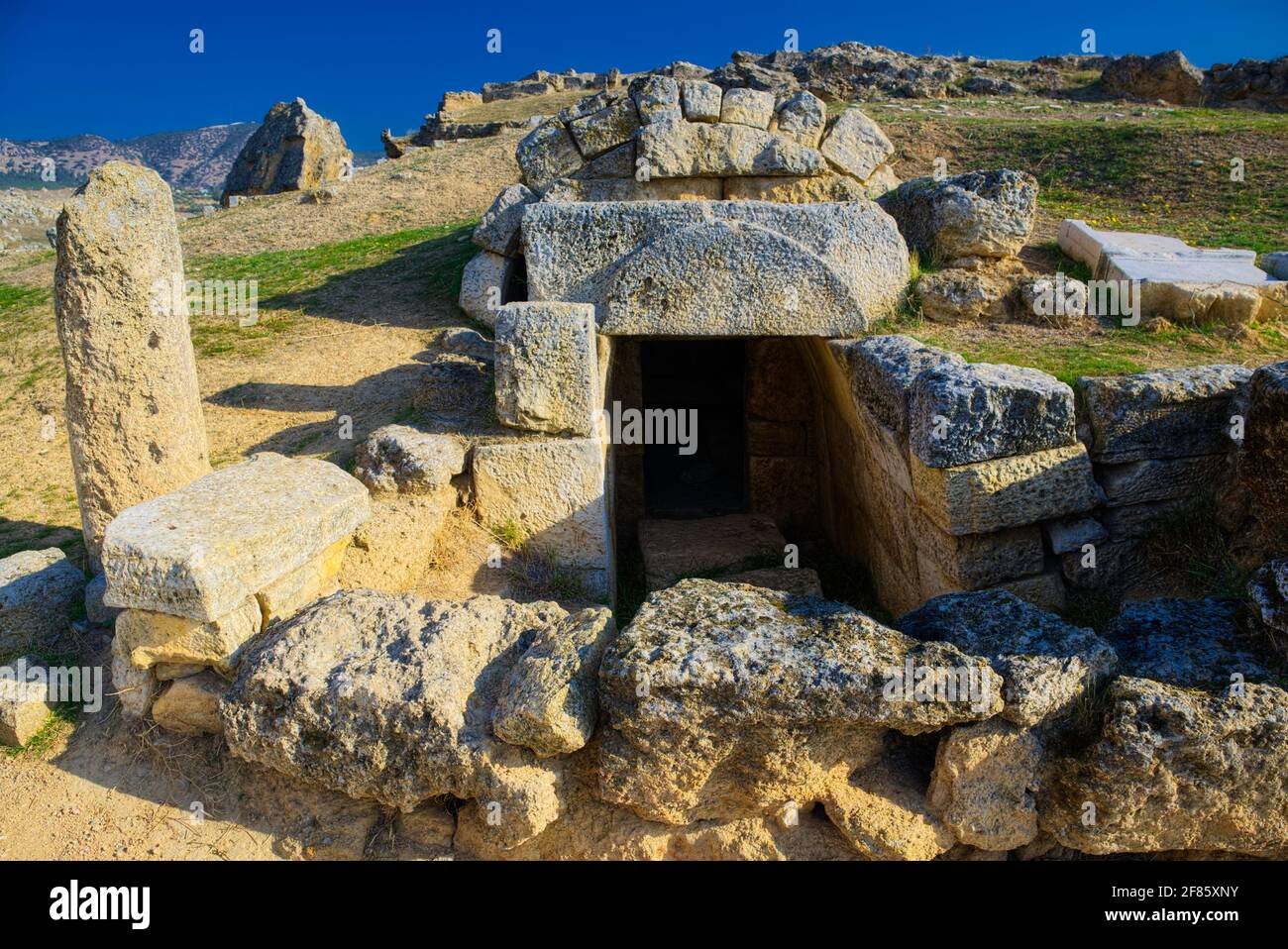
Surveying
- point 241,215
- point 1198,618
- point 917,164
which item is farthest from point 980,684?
point 241,215

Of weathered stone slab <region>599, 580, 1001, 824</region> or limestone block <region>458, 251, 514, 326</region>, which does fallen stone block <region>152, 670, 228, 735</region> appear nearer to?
weathered stone slab <region>599, 580, 1001, 824</region>

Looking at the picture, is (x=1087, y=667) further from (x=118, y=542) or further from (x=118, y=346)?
(x=118, y=346)

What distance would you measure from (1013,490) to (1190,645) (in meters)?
1.17

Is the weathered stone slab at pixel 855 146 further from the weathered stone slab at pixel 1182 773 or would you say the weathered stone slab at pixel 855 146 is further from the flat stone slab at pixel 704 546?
the weathered stone slab at pixel 1182 773

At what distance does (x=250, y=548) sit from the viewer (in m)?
3.54

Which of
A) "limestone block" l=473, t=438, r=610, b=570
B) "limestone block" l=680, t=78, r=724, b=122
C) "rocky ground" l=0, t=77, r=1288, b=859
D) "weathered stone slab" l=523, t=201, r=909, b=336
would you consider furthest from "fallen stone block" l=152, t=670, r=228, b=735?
"limestone block" l=680, t=78, r=724, b=122

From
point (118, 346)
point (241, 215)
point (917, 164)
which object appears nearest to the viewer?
point (118, 346)

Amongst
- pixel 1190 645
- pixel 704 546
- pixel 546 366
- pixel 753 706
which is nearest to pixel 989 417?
pixel 1190 645

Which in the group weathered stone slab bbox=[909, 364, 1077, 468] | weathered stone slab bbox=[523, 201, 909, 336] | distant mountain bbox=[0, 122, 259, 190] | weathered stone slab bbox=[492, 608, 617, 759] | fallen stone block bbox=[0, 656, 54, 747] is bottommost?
fallen stone block bbox=[0, 656, 54, 747]

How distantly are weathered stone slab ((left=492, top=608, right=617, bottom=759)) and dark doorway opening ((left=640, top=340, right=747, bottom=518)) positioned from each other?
19.3ft

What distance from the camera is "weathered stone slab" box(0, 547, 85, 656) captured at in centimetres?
412

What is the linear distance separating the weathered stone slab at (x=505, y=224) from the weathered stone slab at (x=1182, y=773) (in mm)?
6646

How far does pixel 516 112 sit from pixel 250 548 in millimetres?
19199

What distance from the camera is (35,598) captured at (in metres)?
4.19
